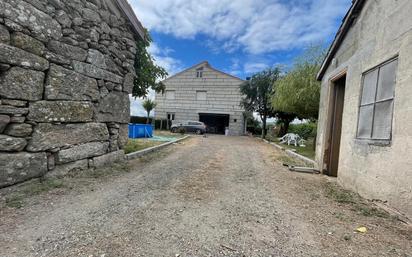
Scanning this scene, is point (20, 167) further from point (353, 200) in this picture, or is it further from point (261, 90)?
point (261, 90)

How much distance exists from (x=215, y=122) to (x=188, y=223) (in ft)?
88.5

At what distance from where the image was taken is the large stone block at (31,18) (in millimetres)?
3229

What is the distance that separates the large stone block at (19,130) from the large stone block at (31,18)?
1.54 m

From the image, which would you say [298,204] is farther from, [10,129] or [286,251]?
[10,129]

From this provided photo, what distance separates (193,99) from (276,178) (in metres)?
22.6

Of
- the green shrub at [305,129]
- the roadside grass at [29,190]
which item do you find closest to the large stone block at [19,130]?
the roadside grass at [29,190]

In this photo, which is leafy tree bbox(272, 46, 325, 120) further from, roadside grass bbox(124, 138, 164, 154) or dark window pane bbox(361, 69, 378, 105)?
roadside grass bbox(124, 138, 164, 154)

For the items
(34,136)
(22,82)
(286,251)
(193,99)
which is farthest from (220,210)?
(193,99)

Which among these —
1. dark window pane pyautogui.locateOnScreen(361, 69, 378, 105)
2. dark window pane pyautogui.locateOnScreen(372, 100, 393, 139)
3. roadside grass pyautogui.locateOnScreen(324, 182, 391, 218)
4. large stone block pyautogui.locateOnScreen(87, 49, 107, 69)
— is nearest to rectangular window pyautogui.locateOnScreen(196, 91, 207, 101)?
large stone block pyautogui.locateOnScreen(87, 49, 107, 69)

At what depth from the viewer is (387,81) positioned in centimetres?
375

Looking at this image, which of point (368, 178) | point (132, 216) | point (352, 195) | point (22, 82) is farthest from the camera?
point (352, 195)

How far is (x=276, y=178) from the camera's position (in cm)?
545

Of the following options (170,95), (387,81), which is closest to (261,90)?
(170,95)

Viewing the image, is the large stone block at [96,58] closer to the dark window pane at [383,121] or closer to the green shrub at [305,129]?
the dark window pane at [383,121]
